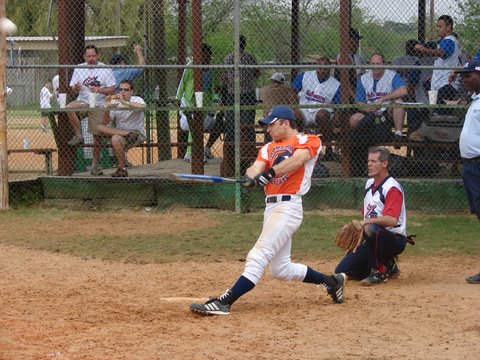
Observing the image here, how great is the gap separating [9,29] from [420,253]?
4.78 metres

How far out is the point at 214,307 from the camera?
6809 millimetres

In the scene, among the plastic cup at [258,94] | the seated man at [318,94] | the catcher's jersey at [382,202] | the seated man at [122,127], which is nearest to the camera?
the catcher's jersey at [382,202]

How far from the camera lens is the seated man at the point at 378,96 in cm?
1192

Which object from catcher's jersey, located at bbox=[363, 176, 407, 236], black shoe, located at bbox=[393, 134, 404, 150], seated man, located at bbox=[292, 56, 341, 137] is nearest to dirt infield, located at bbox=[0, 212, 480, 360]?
catcher's jersey, located at bbox=[363, 176, 407, 236]

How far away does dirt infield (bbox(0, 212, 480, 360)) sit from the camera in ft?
19.2

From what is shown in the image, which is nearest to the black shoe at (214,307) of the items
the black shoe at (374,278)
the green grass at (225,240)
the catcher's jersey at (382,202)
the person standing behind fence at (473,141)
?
the black shoe at (374,278)

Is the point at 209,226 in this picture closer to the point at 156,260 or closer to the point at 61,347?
the point at 156,260

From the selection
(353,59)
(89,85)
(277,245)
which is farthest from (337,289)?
(89,85)

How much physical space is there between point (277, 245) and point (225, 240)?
3582 mm

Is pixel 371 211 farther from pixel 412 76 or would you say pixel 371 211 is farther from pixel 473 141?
pixel 412 76

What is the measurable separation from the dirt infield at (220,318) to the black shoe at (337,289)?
0.08 metres

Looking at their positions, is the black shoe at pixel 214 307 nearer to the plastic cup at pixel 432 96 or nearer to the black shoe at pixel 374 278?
the black shoe at pixel 374 278

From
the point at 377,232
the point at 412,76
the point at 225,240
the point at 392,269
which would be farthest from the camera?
the point at 412,76

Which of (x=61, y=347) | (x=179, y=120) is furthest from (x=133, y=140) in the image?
(x=61, y=347)
